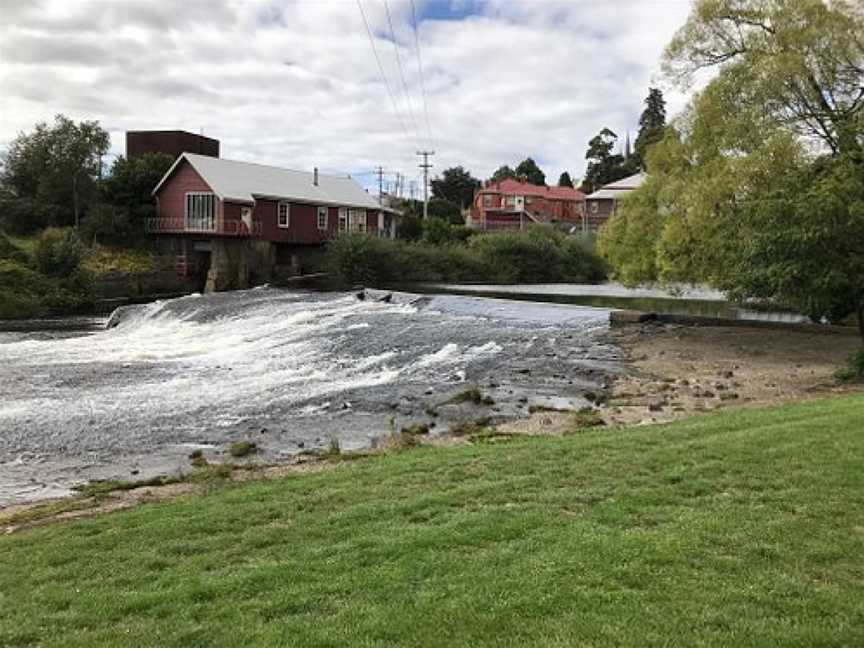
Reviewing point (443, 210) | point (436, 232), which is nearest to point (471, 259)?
point (436, 232)

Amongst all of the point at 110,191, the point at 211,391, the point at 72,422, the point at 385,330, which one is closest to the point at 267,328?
the point at 385,330

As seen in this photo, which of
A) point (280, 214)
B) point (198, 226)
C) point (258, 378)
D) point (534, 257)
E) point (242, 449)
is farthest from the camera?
point (534, 257)

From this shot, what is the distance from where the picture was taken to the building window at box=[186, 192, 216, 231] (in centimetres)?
4459

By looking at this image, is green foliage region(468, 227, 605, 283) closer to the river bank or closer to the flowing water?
the flowing water

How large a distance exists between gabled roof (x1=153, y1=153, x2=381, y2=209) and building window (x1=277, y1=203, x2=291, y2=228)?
0.57 metres

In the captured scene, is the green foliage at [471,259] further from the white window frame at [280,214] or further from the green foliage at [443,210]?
the green foliage at [443,210]

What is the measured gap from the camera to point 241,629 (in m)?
4.41

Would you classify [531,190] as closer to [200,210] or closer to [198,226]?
[200,210]

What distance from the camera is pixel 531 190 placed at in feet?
312

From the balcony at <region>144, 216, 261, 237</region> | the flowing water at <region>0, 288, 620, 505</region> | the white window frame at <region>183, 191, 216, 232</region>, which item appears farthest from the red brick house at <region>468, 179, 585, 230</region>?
the flowing water at <region>0, 288, 620, 505</region>

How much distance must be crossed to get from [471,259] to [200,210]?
19.8 meters

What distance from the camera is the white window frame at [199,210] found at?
44.5 meters

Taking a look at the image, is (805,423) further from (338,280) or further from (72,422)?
(338,280)

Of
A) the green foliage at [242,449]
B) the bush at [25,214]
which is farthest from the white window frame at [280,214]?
the green foliage at [242,449]
